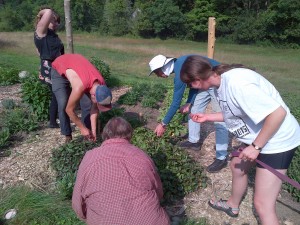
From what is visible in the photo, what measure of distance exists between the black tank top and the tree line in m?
31.4

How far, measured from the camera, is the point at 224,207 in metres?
3.44

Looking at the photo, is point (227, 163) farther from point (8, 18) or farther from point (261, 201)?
point (8, 18)

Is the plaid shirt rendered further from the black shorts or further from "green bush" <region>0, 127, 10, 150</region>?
"green bush" <region>0, 127, 10, 150</region>

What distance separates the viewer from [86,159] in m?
2.33

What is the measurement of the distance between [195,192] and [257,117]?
1.70 meters

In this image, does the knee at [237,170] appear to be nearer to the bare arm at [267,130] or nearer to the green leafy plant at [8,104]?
the bare arm at [267,130]

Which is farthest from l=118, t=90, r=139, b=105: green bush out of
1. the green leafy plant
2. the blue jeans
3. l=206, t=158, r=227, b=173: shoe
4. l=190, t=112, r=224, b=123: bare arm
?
l=190, t=112, r=224, b=123: bare arm

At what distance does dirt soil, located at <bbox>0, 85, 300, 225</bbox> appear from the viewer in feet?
11.5

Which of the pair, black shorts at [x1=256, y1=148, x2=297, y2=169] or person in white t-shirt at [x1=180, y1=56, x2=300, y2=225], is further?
black shorts at [x1=256, y1=148, x2=297, y2=169]

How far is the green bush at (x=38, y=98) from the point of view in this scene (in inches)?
205

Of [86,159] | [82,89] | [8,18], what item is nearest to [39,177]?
[82,89]

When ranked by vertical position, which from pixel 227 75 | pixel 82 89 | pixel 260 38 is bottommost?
pixel 260 38

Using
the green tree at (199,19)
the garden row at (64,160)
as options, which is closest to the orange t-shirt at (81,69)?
the garden row at (64,160)

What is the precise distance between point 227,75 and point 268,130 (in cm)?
45
